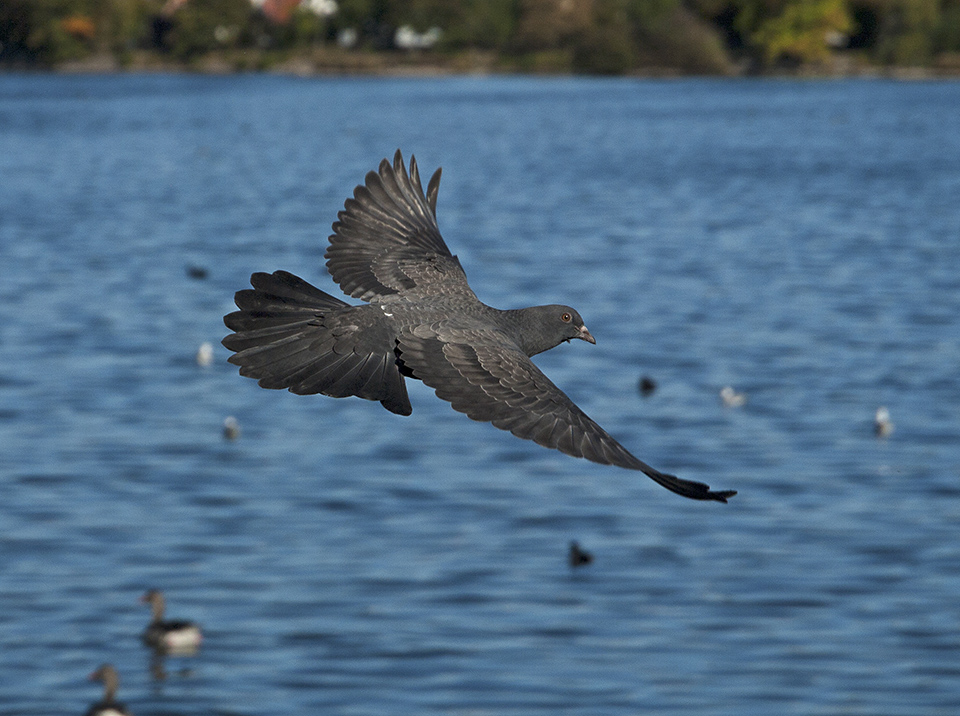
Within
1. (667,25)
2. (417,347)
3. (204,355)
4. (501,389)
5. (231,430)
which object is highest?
(667,25)

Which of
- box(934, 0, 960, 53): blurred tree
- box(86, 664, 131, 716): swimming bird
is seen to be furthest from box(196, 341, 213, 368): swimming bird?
box(934, 0, 960, 53): blurred tree

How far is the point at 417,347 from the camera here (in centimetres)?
821

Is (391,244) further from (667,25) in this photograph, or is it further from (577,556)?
(667,25)

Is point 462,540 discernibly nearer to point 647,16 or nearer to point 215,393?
point 215,393

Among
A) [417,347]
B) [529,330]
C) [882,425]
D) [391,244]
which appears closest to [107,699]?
[391,244]

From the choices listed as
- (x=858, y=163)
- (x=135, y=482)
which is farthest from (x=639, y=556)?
(x=858, y=163)

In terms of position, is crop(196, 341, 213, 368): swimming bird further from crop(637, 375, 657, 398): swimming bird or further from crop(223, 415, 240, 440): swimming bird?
crop(637, 375, 657, 398): swimming bird

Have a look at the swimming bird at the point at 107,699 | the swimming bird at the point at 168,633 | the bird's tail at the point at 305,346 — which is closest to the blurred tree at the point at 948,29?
the swimming bird at the point at 168,633

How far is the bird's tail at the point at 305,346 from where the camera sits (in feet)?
26.5

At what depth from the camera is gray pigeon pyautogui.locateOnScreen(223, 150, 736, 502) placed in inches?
300

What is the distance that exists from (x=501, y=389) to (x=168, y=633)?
20283 millimetres

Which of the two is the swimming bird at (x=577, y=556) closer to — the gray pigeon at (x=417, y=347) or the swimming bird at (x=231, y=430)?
the swimming bird at (x=231, y=430)

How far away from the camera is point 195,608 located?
93.5 ft

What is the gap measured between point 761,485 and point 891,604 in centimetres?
572
